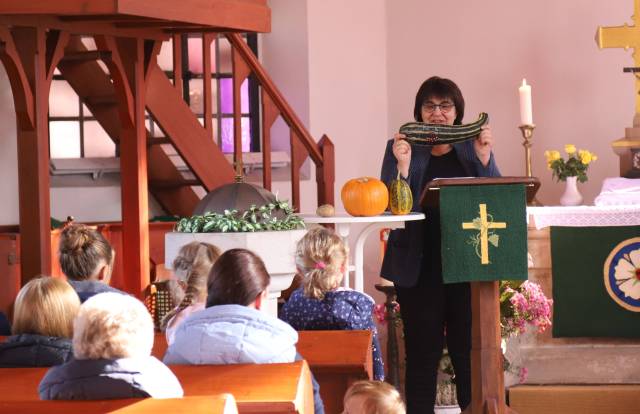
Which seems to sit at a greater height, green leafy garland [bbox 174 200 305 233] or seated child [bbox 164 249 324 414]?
green leafy garland [bbox 174 200 305 233]

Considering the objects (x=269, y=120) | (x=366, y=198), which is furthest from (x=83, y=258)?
(x=269, y=120)

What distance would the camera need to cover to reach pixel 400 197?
4.75 meters

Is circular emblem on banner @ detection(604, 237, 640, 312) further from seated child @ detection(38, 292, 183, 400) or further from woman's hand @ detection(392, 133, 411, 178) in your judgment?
seated child @ detection(38, 292, 183, 400)

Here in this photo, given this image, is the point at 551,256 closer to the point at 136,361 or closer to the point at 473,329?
the point at 473,329

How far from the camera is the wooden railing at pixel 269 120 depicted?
24.2 ft

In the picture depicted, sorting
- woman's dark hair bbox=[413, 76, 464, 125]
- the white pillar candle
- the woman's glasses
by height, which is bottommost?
the woman's glasses

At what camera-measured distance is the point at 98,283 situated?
459 centimetres

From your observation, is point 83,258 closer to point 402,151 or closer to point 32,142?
point 402,151

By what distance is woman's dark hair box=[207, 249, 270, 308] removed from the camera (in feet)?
10.7

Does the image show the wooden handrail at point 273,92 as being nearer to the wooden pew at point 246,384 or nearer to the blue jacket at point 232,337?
the blue jacket at point 232,337

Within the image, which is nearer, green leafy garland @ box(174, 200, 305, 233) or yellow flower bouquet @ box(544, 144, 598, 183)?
green leafy garland @ box(174, 200, 305, 233)

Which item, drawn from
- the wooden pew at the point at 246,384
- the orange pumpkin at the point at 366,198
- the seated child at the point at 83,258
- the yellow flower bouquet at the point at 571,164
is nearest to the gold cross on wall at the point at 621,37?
the yellow flower bouquet at the point at 571,164

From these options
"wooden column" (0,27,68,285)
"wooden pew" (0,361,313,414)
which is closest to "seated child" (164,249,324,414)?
"wooden pew" (0,361,313,414)

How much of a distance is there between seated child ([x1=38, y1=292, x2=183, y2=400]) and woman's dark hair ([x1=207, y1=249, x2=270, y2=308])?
1.94 ft
